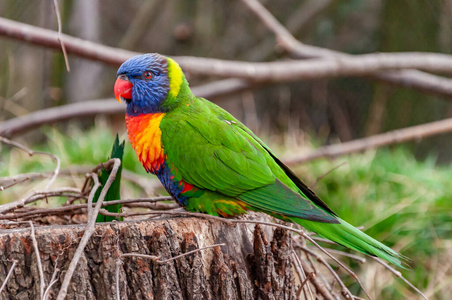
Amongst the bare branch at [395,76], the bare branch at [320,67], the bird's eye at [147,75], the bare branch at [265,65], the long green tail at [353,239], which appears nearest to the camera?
the long green tail at [353,239]

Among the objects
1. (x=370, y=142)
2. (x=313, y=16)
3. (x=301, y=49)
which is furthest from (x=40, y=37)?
(x=313, y=16)

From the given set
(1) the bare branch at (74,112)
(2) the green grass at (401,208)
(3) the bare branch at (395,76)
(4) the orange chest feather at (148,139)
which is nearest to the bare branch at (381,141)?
(2) the green grass at (401,208)

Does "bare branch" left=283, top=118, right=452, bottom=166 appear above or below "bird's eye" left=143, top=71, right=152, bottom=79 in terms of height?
below

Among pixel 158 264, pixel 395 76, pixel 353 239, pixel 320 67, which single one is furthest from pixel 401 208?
pixel 158 264

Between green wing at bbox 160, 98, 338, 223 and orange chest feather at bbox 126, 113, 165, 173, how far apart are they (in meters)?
0.03

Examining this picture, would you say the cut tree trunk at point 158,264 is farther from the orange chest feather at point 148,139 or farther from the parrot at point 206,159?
the orange chest feather at point 148,139

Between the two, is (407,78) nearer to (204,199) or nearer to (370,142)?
(370,142)

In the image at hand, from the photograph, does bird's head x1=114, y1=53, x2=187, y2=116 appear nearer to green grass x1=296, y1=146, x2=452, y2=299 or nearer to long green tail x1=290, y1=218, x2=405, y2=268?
long green tail x1=290, y1=218, x2=405, y2=268

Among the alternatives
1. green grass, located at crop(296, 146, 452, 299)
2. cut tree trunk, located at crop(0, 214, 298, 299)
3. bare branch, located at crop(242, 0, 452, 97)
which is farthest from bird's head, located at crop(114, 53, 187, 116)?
bare branch, located at crop(242, 0, 452, 97)

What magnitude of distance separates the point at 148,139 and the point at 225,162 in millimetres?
315

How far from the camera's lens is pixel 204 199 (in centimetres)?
177

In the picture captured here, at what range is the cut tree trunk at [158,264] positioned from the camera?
135 cm

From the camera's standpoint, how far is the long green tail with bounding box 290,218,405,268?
152cm

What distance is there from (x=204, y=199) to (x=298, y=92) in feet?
17.5
